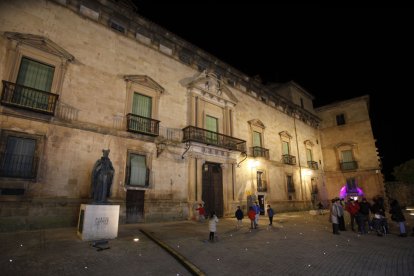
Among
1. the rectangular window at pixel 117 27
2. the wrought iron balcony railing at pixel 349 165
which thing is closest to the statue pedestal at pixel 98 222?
the rectangular window at pixel 117 27

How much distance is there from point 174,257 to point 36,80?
10.4 meters

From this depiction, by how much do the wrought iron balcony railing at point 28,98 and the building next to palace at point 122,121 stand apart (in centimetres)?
5

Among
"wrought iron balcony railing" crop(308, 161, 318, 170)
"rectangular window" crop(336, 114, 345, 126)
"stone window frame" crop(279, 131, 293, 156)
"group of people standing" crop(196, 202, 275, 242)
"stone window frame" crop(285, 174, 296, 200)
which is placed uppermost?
"rectangular window" crop(336, 114, 345, 126)

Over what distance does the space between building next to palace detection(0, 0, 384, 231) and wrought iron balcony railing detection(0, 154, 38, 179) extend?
0.03 metres

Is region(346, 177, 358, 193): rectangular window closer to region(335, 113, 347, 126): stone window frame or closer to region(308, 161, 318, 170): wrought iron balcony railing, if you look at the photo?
region(308, 161, 318, 170): wrought iron balcony railing

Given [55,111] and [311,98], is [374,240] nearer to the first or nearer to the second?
[55,111]

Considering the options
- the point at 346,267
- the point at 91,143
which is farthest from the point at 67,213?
the point at 346,267

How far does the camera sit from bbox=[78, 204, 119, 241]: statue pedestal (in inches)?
294

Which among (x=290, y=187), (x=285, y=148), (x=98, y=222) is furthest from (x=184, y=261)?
(x=285, y=148)

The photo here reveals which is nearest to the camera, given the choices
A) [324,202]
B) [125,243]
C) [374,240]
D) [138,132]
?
[125,243]

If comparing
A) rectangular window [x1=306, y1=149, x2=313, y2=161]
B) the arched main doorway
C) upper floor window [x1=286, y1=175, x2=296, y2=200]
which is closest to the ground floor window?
the arched main doorway

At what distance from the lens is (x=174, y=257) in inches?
232

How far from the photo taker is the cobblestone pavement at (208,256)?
4910 mm

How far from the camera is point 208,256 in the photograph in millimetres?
6016
